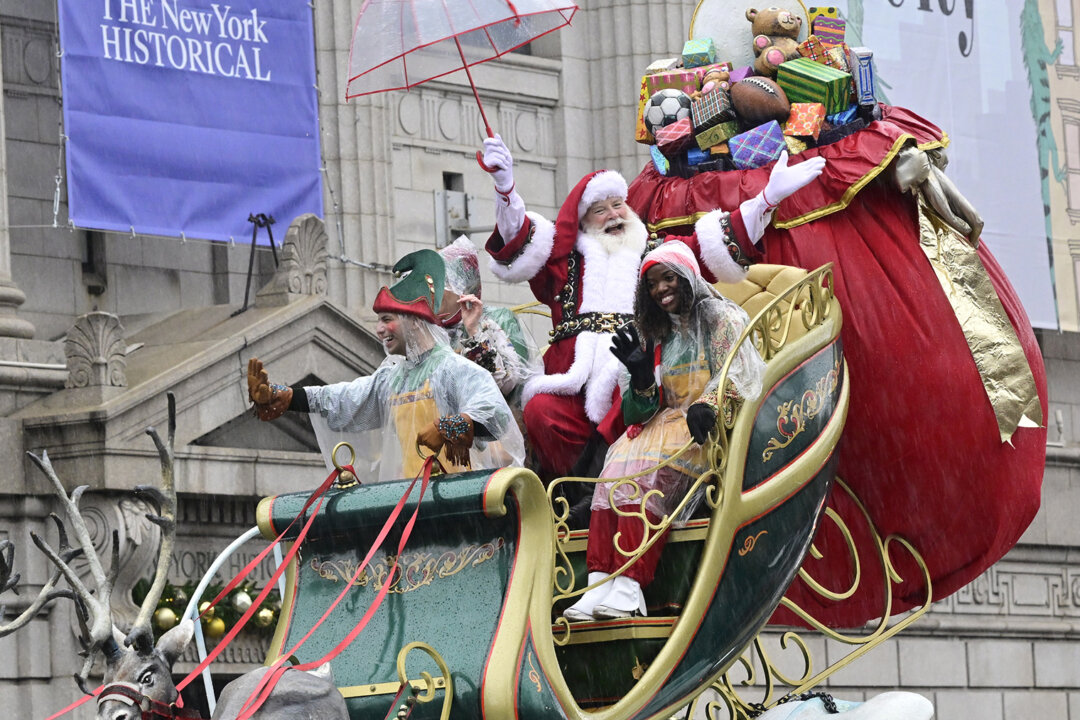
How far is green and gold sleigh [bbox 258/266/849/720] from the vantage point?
742 centimetres

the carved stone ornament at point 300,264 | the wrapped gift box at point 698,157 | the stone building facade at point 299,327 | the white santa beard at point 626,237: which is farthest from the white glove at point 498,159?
the carved stone ornament at point 300,264

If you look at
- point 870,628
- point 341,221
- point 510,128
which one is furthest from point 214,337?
point 870,628

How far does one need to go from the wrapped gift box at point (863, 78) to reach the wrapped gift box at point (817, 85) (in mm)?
50

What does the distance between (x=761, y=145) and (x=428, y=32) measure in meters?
1.37

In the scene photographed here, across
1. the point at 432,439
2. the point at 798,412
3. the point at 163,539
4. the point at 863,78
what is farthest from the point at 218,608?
the point at 163,539

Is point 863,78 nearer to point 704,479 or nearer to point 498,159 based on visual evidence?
point 498,159

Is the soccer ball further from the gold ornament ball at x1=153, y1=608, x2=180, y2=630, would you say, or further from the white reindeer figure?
the gold ornament ball at x1=153, y1=608, x2=180, y2=630

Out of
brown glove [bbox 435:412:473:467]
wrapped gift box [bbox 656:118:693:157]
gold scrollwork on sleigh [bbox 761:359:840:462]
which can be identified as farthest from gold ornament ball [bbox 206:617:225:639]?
brown glove [bbox 435:412:473:467]

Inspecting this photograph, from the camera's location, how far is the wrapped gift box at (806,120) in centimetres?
920

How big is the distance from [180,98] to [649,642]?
27.4ft

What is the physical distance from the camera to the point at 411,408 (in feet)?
27.0

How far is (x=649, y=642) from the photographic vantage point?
7.95 metres

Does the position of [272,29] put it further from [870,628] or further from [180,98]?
[870,628]

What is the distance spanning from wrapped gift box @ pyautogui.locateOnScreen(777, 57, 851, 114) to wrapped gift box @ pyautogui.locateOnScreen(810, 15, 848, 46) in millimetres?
374
